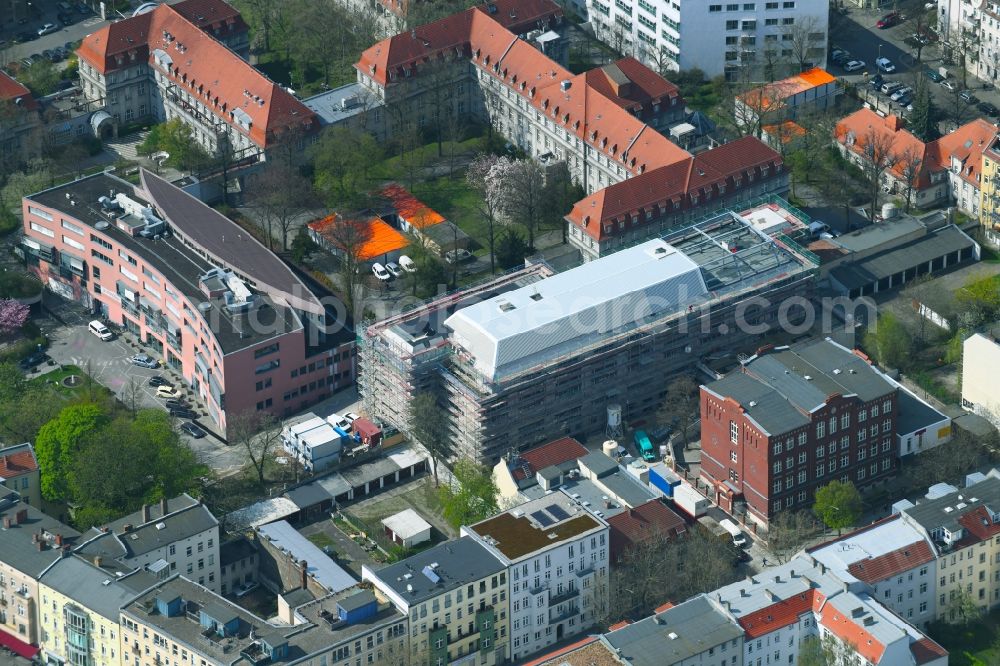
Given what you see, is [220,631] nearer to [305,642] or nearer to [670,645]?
[305,642]

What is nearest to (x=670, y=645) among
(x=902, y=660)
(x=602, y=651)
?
(x=602, y=651)

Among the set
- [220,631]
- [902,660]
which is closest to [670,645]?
[902,660]

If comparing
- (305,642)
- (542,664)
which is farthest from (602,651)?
(305,642)

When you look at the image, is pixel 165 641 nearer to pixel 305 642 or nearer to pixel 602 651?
pixel 305 642

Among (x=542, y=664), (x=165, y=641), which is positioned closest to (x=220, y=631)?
(x=165, y=641)

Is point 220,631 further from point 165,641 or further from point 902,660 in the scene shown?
point 902,660

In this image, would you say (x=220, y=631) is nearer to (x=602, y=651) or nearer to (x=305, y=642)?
(x=305, y=642)
